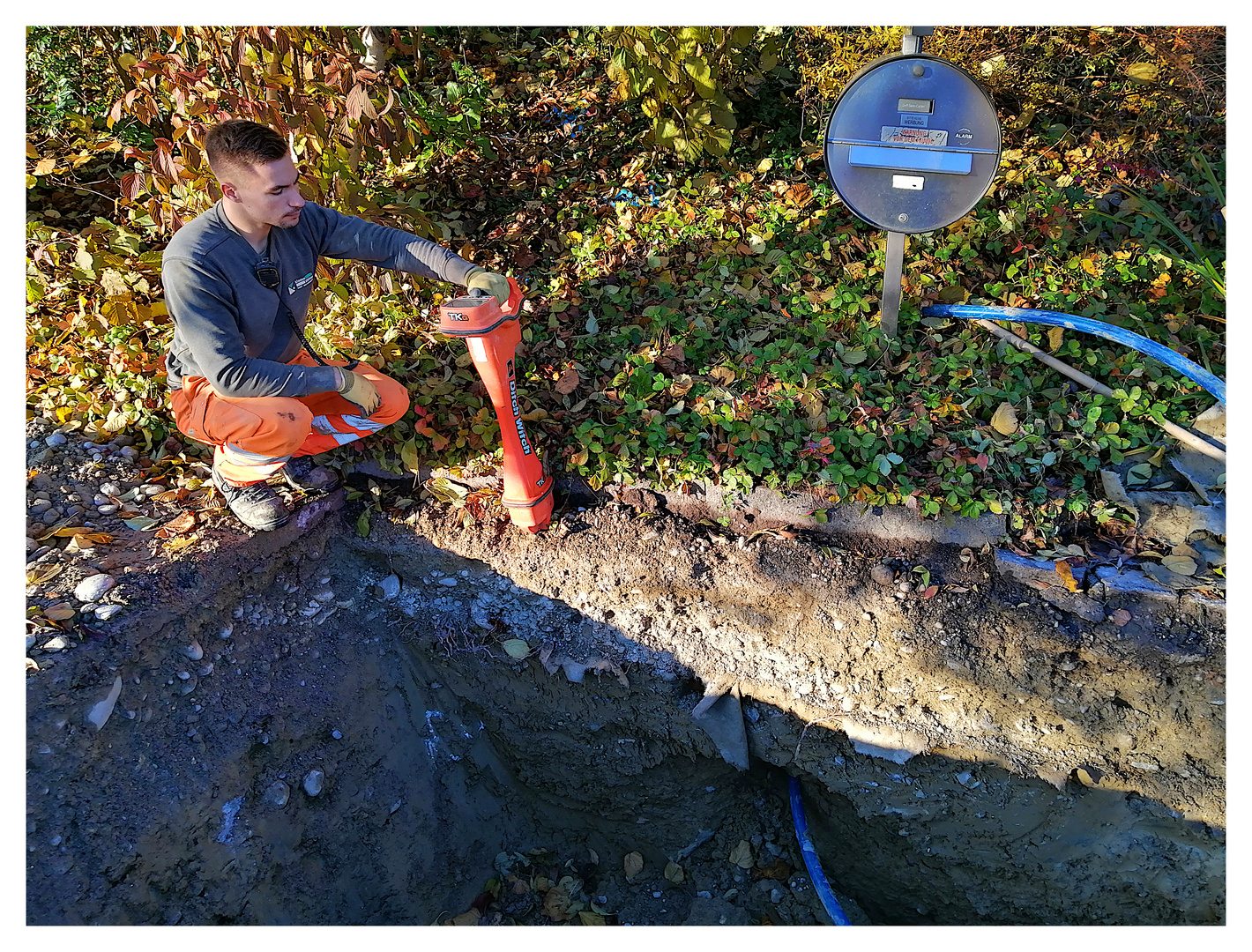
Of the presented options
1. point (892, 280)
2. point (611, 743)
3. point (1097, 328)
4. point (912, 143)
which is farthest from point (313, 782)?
point (1097, 328)

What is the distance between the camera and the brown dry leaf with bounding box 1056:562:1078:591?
2.95 m

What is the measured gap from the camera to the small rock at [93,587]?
2844mm

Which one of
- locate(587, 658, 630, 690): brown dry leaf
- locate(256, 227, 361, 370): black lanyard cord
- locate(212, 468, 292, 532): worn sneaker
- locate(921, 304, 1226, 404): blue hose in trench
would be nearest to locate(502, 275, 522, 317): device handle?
locate(256, 227, 361, 370): black lanyard cord

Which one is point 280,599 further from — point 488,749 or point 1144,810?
point 1144,810

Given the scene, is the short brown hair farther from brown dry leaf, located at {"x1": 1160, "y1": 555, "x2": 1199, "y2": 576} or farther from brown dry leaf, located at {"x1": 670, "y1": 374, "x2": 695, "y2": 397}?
brown dry leaf, located at {"x1": 1160, "y1": 555, "x2": 1199, "y2": 576}

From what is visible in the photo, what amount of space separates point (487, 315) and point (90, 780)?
2105mm

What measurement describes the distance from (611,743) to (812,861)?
100cm

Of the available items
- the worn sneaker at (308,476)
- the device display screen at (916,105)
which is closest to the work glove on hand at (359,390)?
the worn sneaker at (308,476)

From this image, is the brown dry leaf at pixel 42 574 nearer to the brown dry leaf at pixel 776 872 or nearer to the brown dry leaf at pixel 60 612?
the brown dry leaf at pixel 60 612

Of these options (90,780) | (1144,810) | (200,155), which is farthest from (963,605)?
(200,155)

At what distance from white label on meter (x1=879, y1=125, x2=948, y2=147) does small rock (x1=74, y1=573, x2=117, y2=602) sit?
3387 mm

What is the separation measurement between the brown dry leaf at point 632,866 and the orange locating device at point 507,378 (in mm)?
1650

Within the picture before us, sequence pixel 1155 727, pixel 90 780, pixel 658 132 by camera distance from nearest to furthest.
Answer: pixel 90 780
pixel 1155 727
pixel 658 132

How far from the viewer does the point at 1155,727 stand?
2.83 metres
